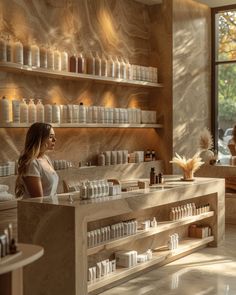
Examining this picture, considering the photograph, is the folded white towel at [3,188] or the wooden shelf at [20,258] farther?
the folded white towel at [3,188]

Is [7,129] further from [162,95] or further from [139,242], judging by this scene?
[162,95]

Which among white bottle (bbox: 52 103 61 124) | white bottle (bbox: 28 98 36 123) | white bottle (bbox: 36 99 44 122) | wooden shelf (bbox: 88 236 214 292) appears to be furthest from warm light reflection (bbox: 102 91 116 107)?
wooden shelf (bbox: 88 236 214 292)

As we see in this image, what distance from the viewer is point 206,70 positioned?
8898mm

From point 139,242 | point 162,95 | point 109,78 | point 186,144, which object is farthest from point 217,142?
point 139,242

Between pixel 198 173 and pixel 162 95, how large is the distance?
141cm

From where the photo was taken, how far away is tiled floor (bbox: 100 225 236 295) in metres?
4.35

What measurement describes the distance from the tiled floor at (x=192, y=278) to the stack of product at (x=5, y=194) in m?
1.46

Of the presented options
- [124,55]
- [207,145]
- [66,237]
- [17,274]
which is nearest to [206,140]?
[207,145]

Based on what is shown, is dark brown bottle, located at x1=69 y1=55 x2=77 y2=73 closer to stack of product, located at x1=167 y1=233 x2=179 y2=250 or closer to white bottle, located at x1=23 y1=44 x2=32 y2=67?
white bottle, located at x1=23 y1=44 x2=32 y2=67

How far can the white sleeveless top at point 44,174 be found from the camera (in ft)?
12.8

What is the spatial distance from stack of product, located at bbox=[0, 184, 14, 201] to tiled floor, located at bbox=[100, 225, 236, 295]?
1.46 m

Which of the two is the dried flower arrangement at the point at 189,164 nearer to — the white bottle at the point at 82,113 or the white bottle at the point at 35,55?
the white bottle at the point at 82,113

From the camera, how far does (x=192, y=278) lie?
15.5ft

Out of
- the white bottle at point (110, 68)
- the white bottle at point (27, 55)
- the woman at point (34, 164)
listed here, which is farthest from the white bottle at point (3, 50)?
the white bottle at point (110, 68)
